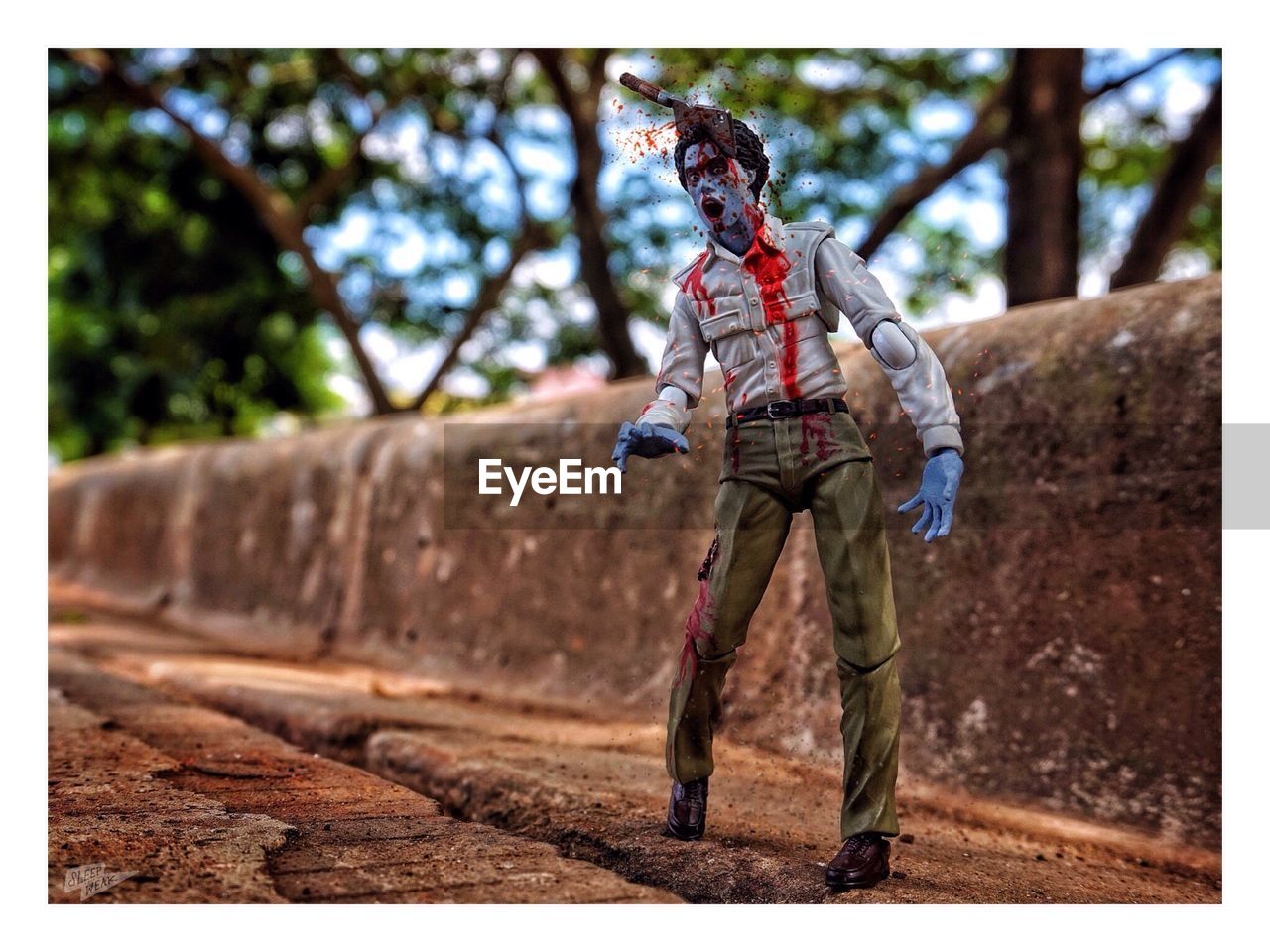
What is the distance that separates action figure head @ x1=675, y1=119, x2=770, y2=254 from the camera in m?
2.04

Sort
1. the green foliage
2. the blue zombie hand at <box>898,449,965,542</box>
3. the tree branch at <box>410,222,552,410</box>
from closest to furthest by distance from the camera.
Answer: the blue zombie hand at <box>898,449,965,542</box>, the green foliage, the tree branch at <box>410,222,552,410</box>

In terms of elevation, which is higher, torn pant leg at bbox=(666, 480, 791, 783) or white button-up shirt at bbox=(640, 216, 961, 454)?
white button-up shirt at bbox=(640, 216, 961, 454)

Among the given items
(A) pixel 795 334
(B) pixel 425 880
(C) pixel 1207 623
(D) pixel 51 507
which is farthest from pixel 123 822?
(D) pixel 51 507

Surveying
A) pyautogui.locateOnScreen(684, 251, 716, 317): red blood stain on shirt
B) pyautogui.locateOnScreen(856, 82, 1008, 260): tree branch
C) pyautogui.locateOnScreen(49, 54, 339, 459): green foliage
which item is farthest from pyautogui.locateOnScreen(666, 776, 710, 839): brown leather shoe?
pyautogui.locateOnScreen(49, 54, 339, 459): green foliage

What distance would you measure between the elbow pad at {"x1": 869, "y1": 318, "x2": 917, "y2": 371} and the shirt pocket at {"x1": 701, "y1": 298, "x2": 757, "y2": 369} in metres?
0.22

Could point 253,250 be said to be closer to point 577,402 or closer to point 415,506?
point 415,506

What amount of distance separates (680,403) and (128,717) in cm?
215

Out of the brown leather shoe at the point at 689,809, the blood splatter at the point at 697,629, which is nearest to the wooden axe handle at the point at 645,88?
the blood splatter at the point at 697,629

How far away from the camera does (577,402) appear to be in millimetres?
3656

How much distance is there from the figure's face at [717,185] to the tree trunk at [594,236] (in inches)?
177

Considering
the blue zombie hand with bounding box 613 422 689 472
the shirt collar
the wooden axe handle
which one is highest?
the wooden axe handle

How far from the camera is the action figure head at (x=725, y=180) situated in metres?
2.04

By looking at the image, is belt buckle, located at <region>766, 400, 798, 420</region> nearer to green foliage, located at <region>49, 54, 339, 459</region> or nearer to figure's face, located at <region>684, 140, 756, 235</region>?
figure's face, located at <region>684, 140, 756, 235</region>

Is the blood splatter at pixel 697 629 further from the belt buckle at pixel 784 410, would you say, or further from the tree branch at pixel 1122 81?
the tree branch at pixel 1122 81
